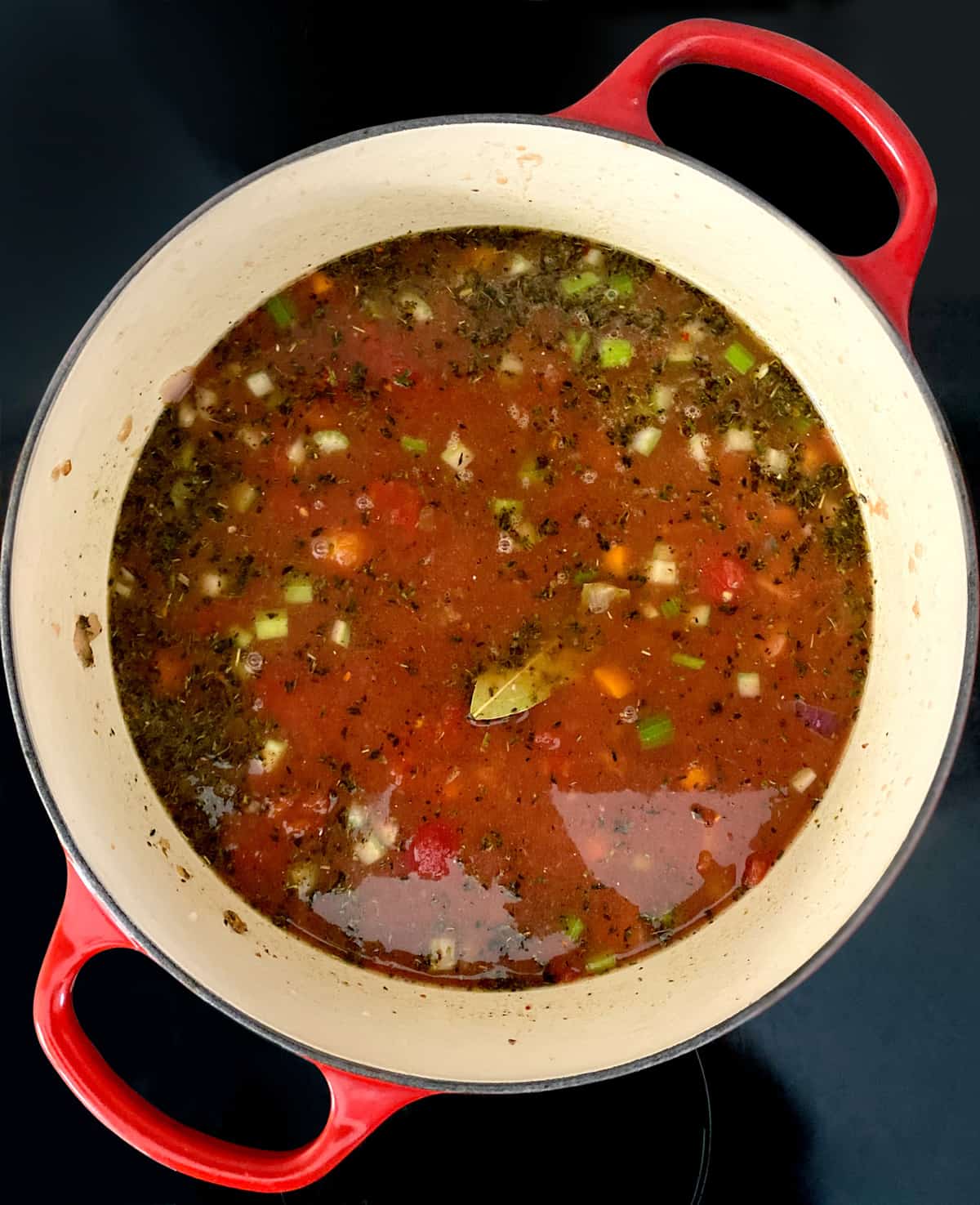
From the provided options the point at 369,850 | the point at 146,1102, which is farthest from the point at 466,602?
the point at 146,1102

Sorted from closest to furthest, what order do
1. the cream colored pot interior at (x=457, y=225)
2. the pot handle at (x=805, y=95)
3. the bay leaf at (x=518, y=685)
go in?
the pot handle at (x=805, y=95)
the cream colored pot interior at (x=457, y=225)
the bay leaf at (x=518, y=685)

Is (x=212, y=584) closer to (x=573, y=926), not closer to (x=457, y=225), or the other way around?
(x=457, y=225)

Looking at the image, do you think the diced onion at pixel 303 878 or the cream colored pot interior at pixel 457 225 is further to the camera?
the diced onion at pixel 303 878

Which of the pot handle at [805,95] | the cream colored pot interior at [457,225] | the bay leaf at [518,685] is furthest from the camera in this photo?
the bay leaf at [518,685]

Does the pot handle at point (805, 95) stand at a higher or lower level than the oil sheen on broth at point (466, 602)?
higher

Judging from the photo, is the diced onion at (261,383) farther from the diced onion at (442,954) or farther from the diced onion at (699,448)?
the diced onion at (442,954)

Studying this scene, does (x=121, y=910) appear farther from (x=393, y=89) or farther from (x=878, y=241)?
(x=878, y=241)

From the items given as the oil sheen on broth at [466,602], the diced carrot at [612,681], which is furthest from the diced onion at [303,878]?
the diced carrot at [612,681]

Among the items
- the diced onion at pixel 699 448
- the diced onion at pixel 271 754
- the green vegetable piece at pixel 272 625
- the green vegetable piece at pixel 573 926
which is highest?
the diced onion at pixel 699 448
